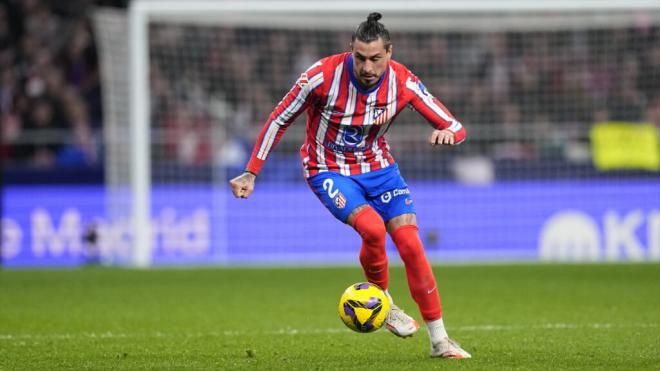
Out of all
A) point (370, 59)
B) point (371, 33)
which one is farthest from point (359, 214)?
point (371, 33)

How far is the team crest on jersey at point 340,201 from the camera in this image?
7137 mm

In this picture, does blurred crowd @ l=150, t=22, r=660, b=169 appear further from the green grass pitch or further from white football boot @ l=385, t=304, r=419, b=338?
white football boot @ l=385, t=304, r=419, b=338

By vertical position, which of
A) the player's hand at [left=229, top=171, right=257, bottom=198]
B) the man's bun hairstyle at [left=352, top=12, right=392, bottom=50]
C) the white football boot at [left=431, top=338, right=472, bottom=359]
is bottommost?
the white football boot at [left=431, top=338, right=472, bottom=359]

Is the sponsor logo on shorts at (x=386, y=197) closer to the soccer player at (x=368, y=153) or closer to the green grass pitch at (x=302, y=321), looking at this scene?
the soccer player at (x=368, y=153)

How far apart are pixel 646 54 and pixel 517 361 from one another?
504 inches

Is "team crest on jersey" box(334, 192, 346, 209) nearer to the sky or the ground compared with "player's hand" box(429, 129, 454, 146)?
nearer to the ground

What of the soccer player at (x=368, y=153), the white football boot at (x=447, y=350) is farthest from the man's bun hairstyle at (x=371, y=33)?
the white football boot at (x=447, y=350)

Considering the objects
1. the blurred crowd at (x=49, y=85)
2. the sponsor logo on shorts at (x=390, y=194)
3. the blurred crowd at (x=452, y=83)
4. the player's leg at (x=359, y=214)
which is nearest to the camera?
the player's leg at (x=359, y=214)

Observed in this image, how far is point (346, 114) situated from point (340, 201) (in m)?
0.53

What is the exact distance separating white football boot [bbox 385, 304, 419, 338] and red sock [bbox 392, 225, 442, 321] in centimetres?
12

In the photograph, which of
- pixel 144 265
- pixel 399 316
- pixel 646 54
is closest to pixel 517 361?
pixel 399 316

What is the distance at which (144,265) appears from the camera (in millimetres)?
17391

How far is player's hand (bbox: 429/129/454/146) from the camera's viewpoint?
6853 mm

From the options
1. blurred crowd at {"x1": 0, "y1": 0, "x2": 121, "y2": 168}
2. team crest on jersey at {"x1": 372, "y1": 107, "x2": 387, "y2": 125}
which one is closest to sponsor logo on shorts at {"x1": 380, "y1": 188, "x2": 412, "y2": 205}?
team crest on jersey at {"x1": 372, "y1": 107, "x2": 387, "y2": 125}
